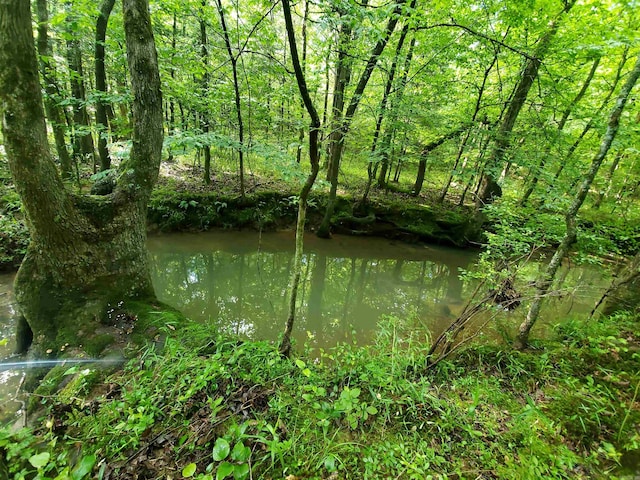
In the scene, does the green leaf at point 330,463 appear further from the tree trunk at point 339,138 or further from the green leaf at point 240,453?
the tree trunk at point 339,138

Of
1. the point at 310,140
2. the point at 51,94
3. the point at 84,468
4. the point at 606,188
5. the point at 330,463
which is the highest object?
the point at 51,94

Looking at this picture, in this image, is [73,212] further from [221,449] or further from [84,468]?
[221,449]

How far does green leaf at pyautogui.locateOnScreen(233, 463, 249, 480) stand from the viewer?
1177mm

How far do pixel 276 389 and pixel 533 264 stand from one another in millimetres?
8692

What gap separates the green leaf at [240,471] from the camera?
46.3 inches

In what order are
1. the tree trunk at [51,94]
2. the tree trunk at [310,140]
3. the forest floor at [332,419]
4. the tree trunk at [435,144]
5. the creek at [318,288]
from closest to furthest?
the forest floor at [332,419]
the tree trunk at [310,140]
the creek at [318,288]
the tree trunk at [51,94]
the tree trunk at [435,144]

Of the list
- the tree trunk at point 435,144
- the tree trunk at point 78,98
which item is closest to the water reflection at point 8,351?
the tree trunk at point 78,98

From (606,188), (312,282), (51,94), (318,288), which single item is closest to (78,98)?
(51,94)

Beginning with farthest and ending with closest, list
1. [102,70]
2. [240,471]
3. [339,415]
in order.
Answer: [102,70] → [339,415] → [240,471]

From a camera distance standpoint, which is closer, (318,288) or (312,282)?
(318,288)

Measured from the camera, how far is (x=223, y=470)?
3.71ft

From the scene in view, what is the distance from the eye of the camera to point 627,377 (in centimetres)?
197

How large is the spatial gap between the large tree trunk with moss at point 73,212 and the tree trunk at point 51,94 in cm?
310

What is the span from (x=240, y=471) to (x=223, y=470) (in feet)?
0.32
